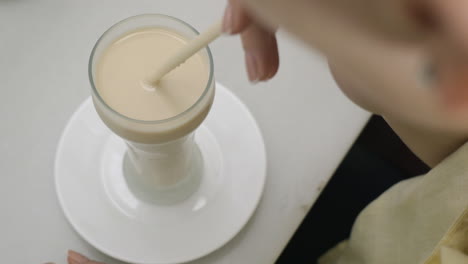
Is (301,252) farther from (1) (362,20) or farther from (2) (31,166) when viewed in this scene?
(1) (362,20)

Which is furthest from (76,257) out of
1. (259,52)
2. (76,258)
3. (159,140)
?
(259,52)

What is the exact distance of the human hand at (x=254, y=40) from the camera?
0.26 meters

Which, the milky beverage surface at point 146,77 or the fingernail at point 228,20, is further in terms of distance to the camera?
the milky beverage surface at point 146,77

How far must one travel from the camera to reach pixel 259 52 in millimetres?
296

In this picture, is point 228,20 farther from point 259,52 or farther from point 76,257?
point 76,257

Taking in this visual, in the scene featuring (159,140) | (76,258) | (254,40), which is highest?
(254,40)

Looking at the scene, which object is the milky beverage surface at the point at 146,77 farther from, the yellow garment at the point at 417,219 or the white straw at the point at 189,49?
the yellow garment at the point at 417,219

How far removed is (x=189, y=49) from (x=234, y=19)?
66 millimetres

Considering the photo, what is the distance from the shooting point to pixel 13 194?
44 cm

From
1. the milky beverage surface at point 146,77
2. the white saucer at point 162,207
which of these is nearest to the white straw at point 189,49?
the milky beverage surface at point 146,77

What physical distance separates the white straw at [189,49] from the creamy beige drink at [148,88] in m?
0.01

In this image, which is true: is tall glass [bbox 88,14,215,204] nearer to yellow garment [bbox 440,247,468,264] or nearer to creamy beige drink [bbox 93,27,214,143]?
creamy beige drink [bbox 93,27,214,143]

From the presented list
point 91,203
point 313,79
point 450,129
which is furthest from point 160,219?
point 450,129

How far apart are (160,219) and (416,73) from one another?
337 mm
